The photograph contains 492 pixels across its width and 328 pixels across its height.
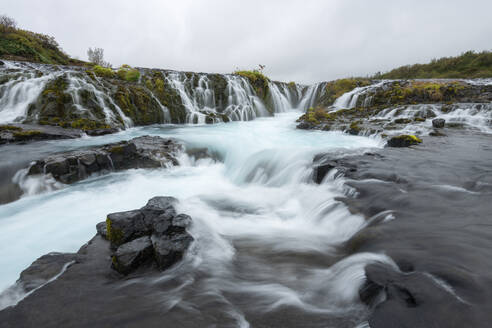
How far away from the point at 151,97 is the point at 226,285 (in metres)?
15.5

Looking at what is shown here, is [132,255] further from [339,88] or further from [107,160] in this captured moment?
[339,88]

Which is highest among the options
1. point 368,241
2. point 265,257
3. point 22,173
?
point 22,173

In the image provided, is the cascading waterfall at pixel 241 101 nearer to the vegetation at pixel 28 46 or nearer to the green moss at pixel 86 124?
the green moss at pixel 86 124

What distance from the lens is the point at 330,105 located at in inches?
877

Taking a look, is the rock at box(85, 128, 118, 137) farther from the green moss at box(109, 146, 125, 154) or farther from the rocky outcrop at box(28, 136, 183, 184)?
the green moss at box(109, 146, 125, 154)

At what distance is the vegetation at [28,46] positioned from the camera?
22.6m

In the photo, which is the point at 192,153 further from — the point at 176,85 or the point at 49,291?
the point at 176,85

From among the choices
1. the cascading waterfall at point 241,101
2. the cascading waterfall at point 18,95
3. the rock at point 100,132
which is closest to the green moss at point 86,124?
the rock at point 100,132

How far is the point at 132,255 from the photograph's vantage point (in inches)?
108

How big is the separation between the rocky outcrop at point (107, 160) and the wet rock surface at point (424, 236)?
551cm

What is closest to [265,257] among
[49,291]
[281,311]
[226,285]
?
[226,285]

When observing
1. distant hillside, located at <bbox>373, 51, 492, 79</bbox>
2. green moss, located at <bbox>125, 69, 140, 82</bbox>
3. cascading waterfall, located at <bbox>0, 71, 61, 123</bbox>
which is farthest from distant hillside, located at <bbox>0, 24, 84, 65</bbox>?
distant hillside, located at <bbox>373, 51, 492, 79</bbox>

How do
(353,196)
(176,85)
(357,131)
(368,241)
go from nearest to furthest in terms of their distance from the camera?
(368,241), (353,196), (357,131), (176,85)

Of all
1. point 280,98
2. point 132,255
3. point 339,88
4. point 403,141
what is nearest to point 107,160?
point 132,255
